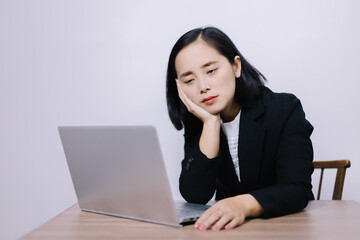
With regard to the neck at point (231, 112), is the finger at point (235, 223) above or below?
below

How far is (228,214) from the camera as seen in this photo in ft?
2.68

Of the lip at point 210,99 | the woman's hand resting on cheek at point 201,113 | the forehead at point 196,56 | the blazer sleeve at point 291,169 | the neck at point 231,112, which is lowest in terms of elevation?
the blazer sleeve at point 291,169

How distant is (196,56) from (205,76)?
7cm

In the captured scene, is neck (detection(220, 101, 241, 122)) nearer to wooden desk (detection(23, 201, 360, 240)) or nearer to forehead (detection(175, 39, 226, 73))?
forehead (detection(175, 39, 226, 73))

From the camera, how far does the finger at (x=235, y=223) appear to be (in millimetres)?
798

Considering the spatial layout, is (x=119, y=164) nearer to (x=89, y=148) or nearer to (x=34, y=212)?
(x=89, y=148)

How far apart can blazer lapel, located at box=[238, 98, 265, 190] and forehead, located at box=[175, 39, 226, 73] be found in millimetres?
209

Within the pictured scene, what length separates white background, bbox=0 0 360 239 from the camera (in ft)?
5.95

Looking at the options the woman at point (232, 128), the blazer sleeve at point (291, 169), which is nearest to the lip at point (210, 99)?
the woman at point (232, 128)

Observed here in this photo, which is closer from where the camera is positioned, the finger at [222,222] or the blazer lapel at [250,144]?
the finger at [222,222]

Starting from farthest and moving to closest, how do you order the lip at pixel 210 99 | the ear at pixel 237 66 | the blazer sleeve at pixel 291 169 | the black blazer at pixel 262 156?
the ear at pixel 237 66, the lip at pixel 210 99, the black blazer at pixel 262 156, the blazer sleeve at pixel 291 169

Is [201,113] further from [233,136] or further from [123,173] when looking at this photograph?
[123,173]

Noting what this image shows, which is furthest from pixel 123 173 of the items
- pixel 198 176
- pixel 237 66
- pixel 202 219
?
pixel 237 66

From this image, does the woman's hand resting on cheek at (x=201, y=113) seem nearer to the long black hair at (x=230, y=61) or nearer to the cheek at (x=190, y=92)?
the cheek at (x=190, y=92)
